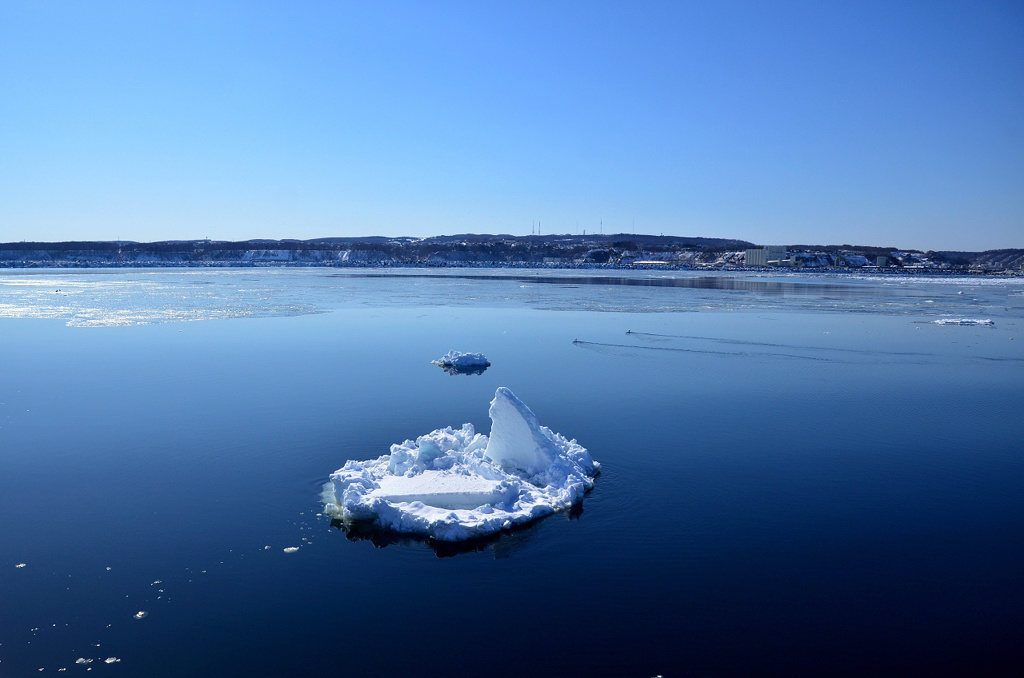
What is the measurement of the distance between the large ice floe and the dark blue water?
25 centimetres

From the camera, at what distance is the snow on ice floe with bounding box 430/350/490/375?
13.7 metres

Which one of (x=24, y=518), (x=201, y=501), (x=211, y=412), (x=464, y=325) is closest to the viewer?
(x=24, y=518)

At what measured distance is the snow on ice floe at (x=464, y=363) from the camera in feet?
45.1

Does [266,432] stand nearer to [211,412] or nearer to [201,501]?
[211,412]

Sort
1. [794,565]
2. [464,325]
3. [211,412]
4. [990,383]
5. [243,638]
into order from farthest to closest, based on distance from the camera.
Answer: [464,325] < [990,383] < [211,412] < [794,565] < [243,638]

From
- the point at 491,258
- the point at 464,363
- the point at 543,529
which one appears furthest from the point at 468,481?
the point at 491,258

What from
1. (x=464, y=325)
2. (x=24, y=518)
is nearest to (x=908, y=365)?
(x=464, y=325)

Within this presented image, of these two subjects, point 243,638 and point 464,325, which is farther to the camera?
point 464,325

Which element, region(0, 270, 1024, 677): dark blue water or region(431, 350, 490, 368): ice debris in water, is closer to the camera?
region(0, 270, 1024, 677): dark blue water

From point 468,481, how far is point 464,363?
6795 mm

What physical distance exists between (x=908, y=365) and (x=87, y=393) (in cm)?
1560

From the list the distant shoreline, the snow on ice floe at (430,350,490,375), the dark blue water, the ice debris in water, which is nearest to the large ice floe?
the dark blue water

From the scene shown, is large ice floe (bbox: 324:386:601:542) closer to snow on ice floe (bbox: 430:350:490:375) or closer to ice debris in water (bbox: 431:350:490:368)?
snow on ice floe (bbox: 430:350:490:375)

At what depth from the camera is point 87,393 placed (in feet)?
37.3
